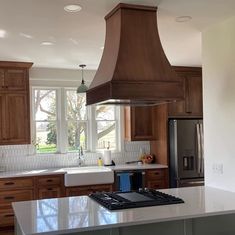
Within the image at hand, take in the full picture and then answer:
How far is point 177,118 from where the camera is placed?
6.05 m

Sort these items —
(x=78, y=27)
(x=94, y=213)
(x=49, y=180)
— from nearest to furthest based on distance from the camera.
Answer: (x=94, y=213)
(x=78, y=27)
(x=49, y=180)

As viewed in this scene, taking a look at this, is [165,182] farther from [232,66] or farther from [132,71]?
[132,71]

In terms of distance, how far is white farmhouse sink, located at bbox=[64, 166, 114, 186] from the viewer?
5.35 metres

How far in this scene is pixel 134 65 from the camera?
2885 millimetres

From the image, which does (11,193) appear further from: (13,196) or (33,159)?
(33,159)

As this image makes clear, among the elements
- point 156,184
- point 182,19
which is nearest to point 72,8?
point 182,19

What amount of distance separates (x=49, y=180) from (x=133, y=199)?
8.44ft

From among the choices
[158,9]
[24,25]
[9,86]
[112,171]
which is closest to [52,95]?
[9,86]

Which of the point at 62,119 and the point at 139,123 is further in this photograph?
the point at 139,123

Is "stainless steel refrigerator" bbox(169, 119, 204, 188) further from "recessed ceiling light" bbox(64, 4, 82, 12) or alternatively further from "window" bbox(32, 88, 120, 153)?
"recessed ceiling light" bbox(64, 4, 82, 12)

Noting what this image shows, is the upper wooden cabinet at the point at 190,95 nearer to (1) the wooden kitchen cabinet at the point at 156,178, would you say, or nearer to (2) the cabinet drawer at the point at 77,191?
(1) the wooden kitchen cabinet at the point at 156,178

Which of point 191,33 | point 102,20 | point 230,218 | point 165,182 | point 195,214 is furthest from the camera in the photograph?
point 165,182

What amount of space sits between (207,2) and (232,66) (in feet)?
2.61

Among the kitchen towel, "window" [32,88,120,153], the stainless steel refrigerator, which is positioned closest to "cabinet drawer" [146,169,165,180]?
the stainless steel refrigerator
